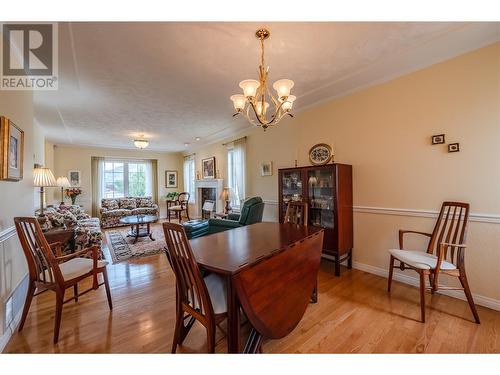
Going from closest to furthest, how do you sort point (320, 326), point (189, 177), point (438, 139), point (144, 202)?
point (320, 326) → point (438, 139) → point (144, 202) → point (189, 177)

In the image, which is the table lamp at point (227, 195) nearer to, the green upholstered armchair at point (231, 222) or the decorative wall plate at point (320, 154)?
the green upholstered armchair at point (231, 222)

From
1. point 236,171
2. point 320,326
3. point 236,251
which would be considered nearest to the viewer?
point 236,251

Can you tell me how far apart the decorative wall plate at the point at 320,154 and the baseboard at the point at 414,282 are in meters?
1.49

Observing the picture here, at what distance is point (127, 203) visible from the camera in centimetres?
647

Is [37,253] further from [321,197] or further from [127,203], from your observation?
[127,203]

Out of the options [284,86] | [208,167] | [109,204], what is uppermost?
[284,86]

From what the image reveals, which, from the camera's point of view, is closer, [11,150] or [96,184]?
[11,150]

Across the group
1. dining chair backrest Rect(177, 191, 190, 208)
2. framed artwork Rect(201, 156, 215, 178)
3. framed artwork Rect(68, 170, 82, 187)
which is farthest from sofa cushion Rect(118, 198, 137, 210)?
framed artwork Rect(201, 156, 215, 178)

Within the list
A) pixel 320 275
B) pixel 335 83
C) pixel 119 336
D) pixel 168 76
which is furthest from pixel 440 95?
pixel 119 336

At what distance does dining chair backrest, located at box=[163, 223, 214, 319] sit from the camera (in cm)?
115

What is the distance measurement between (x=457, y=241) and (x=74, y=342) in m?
3.34

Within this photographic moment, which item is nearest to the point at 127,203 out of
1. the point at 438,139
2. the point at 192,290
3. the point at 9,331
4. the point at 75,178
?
the point at 75,178

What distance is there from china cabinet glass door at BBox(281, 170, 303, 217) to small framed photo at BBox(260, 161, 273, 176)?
2.28 ft

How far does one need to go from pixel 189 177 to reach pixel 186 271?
623cm
